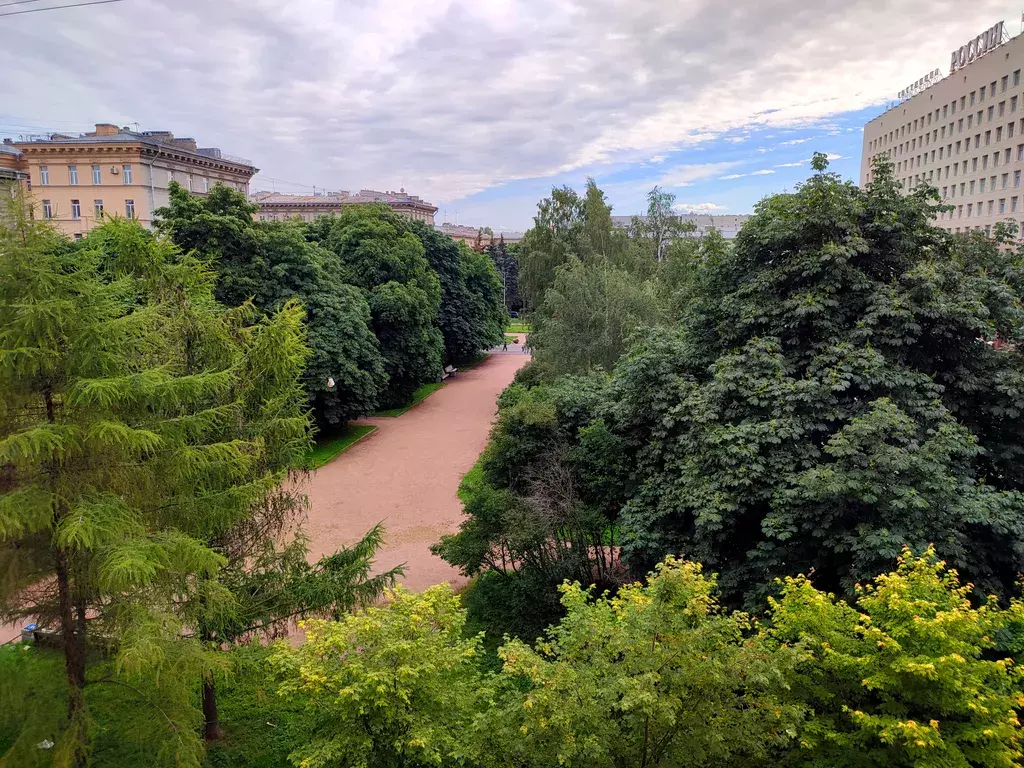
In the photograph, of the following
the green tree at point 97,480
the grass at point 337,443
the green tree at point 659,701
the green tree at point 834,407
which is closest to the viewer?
the green tree at point 659,701

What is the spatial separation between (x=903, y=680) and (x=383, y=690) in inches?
194

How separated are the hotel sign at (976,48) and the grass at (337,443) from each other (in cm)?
5557

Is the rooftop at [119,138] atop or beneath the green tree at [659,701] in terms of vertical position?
atop

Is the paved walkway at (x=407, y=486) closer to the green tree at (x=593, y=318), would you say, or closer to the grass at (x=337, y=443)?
the grass at (x=337, y=443)

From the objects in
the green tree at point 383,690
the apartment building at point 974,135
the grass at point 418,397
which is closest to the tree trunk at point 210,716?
the green tree at point 383,690

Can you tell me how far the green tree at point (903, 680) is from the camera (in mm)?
5480

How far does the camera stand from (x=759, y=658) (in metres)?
5.84

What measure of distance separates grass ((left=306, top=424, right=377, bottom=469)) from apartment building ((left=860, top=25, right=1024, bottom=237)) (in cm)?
4078

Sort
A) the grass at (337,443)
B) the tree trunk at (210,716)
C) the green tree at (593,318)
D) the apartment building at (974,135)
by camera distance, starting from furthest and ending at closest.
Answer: the apartment building at (974,135)
the grass at (337,443)
the green tree at (593,318)
the tree trunk at (210,716)

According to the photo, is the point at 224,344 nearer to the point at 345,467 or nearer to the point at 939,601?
the point at 939,601

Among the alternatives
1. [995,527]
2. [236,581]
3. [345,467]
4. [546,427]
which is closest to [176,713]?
[236,581]

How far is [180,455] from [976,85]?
64.8 meters

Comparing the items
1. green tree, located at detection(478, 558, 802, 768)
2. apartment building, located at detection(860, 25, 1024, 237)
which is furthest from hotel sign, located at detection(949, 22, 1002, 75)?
green tree, located at detection(478, 558, 802, 768)

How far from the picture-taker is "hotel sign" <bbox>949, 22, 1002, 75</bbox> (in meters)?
47.4
